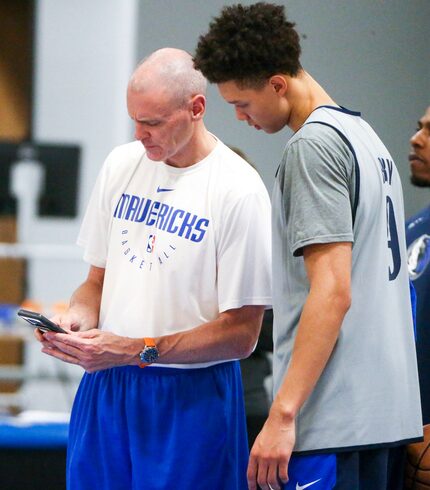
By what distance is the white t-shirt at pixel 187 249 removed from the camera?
2.02 m

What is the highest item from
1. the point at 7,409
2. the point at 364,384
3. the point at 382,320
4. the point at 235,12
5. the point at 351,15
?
the point at 351,15

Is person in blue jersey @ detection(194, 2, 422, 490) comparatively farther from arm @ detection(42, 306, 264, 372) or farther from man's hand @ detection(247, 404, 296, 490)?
arm @ detection(42, 306, 264, 372)

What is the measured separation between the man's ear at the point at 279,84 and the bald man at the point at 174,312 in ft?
1.22

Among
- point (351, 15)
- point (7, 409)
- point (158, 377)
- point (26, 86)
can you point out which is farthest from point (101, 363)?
point (26, 86)

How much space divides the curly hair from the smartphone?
2.04ft

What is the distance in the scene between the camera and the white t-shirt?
202 centimetres

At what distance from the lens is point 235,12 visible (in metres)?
1.72

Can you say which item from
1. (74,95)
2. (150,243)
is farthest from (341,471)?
(74,95)

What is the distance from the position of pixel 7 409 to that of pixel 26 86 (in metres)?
1.87

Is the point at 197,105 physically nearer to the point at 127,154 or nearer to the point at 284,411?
the point at 127,154

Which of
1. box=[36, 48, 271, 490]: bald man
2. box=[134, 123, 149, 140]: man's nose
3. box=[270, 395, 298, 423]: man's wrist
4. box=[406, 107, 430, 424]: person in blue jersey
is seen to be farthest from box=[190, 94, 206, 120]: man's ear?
box=[406, 107, 430, 424]: person in blue jersey

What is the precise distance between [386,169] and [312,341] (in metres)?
0.38

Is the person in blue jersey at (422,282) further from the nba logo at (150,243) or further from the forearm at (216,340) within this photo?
the nba logo at (150,243)

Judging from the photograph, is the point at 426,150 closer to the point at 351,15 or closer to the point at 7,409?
the point at 351,15
